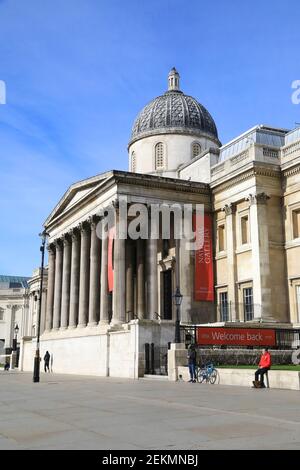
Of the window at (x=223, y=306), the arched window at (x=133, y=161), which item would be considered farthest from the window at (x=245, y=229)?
the arched window at (x=133, y=161)

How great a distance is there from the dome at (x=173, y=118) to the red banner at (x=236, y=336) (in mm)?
24440

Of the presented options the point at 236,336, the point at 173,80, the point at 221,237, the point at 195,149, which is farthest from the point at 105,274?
the point at 173,80

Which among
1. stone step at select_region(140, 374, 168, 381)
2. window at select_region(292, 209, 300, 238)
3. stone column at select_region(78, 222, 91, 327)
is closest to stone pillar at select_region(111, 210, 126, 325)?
stone column at select_region(78, 222, 91, 327)

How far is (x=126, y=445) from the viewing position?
7973 millimetres

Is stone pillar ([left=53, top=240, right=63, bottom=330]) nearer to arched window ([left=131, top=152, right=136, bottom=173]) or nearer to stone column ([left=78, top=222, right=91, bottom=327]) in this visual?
stone column ([left=78, top=222, right=91, bottom=327])

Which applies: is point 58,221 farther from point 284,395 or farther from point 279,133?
point 284,395

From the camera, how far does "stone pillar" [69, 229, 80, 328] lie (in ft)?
148

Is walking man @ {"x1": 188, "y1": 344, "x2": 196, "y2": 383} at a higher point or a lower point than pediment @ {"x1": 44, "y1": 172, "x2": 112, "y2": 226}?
lower

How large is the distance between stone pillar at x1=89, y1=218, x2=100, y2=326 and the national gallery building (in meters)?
0.08

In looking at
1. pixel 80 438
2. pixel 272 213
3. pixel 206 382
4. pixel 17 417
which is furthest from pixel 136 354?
pixel 80 438

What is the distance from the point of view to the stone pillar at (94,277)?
134ft

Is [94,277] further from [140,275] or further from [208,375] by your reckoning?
[208,375]

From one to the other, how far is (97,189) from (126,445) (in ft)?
109

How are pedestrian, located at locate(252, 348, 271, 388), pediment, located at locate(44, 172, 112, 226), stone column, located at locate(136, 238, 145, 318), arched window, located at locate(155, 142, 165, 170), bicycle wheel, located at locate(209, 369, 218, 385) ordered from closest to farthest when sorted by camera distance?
pedestrian, located at locate(252, 348, 271, 388) < bicycle wheel, located at locate(209, 369, 218, 385) < pediment, located at locate(44, 172, 112, 226) < stone column, located at locate(136, 238, 145, 318) < arched window, located at locate(155, 142, 165, 170)
